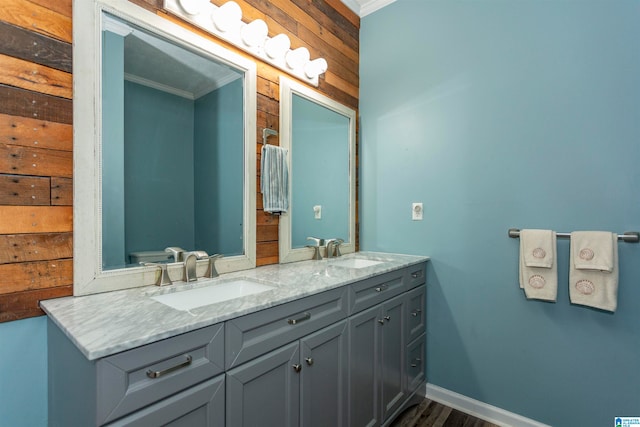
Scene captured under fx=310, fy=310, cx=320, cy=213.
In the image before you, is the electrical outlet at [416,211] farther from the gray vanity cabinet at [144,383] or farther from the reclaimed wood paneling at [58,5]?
the reclaimed wood paneling at [58,5]

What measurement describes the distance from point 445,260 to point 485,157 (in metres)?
0.67

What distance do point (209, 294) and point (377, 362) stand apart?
89 centimetres

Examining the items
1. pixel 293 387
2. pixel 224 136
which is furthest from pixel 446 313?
pixel 224 136

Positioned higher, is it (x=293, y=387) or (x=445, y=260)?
(x=445, y=260)

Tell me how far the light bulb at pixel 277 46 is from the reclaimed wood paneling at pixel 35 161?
1096 millimetres

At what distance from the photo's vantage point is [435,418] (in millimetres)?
1809

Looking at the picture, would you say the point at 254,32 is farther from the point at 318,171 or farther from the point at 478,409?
the point at 478,409

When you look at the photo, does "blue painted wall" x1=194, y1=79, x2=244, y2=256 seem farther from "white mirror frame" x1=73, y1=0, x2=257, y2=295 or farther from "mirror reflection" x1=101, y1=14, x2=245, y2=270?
"white mirror frame" x1=73, y1=0, x2=257, y2=295

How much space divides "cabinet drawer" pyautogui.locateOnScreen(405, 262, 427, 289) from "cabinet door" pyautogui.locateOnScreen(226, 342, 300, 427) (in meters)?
0.94

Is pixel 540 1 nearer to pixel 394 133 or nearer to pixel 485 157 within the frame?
pixel 485 157

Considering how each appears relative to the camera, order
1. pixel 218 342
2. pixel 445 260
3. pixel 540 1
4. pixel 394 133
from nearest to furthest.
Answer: pixel 218 342, pixel 540 1, pixel 445 260, pixel 394 133

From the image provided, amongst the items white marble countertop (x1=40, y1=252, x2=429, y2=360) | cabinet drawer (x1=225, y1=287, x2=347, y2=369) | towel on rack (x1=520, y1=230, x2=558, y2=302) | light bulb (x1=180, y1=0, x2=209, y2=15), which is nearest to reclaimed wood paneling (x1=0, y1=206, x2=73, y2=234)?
white marble countertop (x1=40, y1=252, x2=429, y2=360)

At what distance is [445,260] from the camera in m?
1.97

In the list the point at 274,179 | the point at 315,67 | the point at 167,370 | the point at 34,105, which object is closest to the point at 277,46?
the point at 315,67
